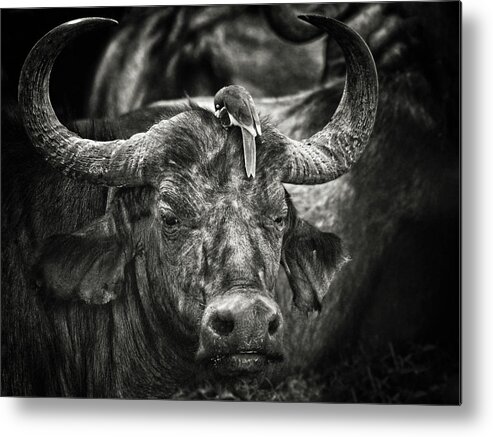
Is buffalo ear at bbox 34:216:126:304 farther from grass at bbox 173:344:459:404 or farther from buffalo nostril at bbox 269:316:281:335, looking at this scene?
buffalo nostril at bbox 269:316:281:335

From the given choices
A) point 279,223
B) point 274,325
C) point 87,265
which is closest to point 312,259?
point 279,223

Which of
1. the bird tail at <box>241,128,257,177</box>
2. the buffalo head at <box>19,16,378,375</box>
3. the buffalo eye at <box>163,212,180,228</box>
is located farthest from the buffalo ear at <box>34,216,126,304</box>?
the bird tail at <box>241,128,257,177</box>

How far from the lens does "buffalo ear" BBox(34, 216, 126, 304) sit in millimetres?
3967

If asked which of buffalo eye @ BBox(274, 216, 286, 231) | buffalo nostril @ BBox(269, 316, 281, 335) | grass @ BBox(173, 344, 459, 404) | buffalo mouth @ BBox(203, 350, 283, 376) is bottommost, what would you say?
grass @ BBox(173, 344, 459, 404)

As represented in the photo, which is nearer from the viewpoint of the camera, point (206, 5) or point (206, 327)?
point (206, 327)

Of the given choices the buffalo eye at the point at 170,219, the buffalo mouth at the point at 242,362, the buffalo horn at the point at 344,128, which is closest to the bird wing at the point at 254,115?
the buffalo horn at the point at 344,128

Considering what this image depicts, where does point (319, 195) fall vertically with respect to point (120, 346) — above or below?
above

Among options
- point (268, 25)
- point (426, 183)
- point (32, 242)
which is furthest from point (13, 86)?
point (426, 183)

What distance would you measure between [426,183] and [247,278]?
801mm

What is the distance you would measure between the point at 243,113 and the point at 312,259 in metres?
0.64

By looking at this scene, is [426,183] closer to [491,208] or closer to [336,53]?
[491,208]

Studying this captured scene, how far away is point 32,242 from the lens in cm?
412

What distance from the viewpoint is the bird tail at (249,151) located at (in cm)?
390

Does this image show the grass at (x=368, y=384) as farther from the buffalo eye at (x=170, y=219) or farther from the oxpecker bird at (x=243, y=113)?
the oxpecker bird at (x=243, y=113)
